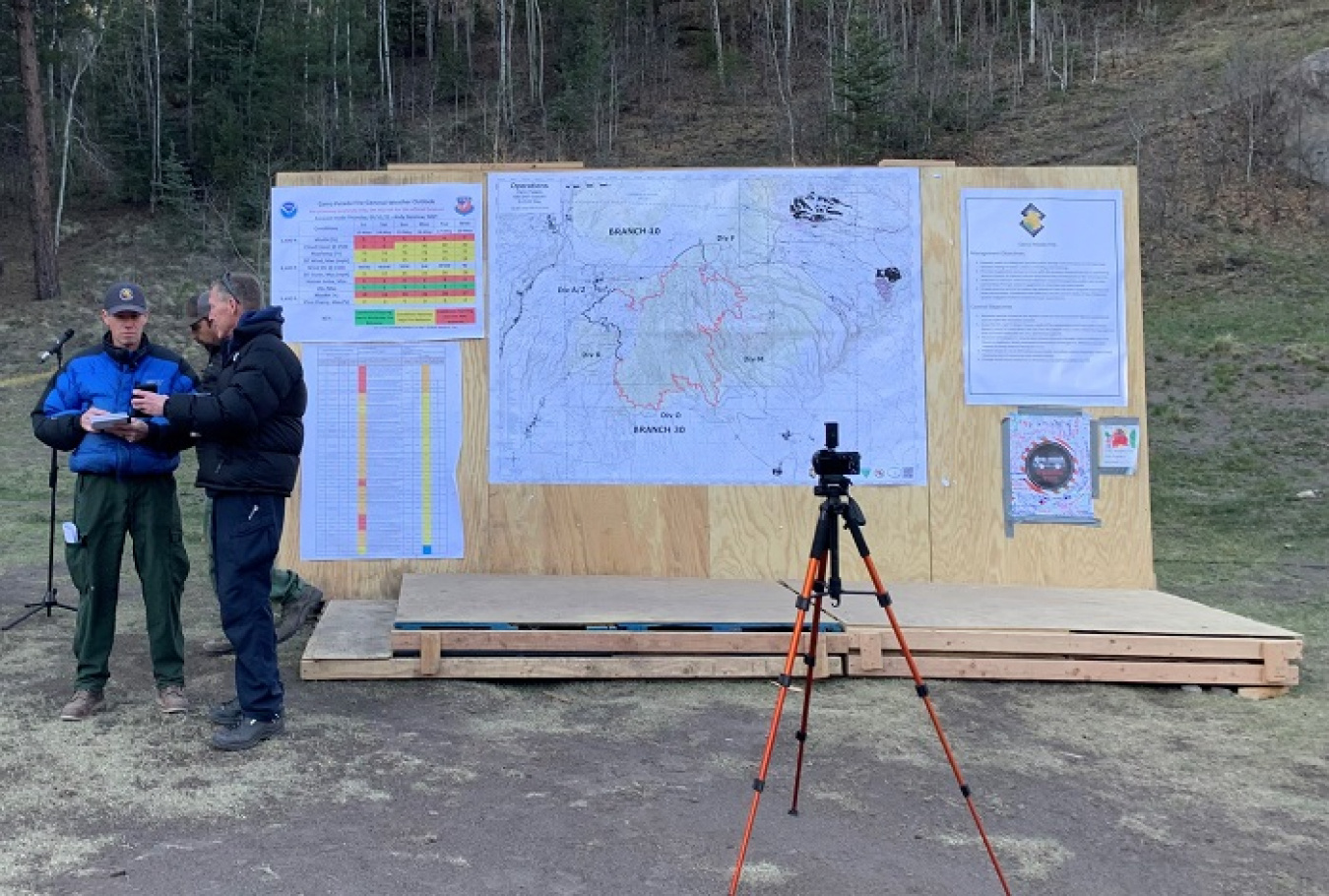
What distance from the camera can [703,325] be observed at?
23.2 feet

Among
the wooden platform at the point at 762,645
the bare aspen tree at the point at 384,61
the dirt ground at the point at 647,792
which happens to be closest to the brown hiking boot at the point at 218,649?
the dirt ground at the point at 647,792

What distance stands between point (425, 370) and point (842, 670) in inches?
124

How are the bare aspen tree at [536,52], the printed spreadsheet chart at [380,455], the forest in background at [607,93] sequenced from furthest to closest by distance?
the bare aspen tree at [536,52] → the forest in background at [607,93] → the printed spreadsheet chart at [380,455]

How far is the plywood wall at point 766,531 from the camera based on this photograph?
22.7ft

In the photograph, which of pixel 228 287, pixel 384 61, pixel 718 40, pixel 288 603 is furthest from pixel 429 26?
pixel 228 287

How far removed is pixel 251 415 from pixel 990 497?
445 cm

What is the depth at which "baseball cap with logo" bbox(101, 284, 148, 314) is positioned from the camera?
4773 mm

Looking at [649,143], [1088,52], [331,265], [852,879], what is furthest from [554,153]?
[852,879]

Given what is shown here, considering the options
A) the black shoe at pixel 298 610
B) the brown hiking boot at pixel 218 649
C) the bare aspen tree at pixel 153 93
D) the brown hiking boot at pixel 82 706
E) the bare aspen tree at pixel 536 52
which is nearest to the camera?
the brown hiking boot at pixel 82 706

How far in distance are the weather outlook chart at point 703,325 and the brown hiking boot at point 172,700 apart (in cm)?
241

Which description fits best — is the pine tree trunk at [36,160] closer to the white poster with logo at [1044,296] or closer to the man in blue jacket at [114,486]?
the man in blue jacket at [114,486]

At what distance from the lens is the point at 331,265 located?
700 centimetres

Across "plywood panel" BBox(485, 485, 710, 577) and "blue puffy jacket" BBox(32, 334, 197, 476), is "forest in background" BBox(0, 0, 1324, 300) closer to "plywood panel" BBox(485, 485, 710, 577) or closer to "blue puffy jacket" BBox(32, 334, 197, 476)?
"plywood panel" BBox(485, 485, 710, 577)

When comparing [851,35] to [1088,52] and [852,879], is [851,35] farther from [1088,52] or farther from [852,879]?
[852,879]
